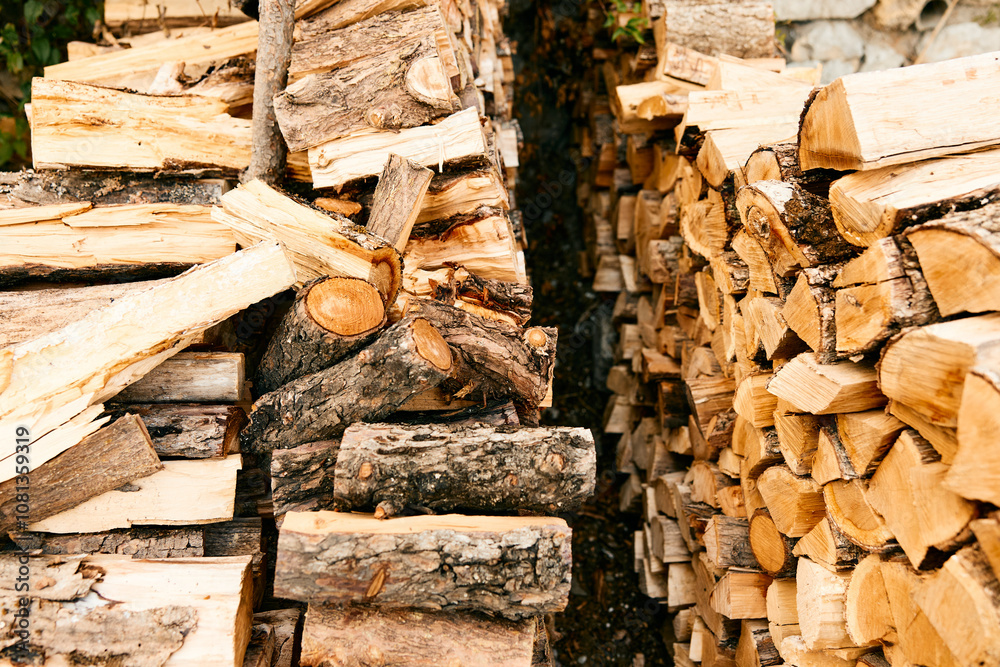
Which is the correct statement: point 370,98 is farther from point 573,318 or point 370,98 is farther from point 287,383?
point 573,318

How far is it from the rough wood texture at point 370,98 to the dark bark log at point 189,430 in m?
1.03

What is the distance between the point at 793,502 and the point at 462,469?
1.16 metres

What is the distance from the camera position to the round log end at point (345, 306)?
1827mm

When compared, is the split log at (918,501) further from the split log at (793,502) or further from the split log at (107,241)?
the split log at (107,241)

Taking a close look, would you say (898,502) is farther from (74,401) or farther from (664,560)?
(74,401)

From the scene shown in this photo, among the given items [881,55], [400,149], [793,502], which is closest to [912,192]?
[793,502]

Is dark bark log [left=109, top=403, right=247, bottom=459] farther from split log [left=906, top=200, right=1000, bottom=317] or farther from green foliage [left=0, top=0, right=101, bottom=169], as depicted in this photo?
green foliage [left=0, top=0, right=101, bottom=169]

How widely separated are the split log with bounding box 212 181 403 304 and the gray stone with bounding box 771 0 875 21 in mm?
3089

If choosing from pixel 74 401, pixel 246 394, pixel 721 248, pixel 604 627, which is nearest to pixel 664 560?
pixel 604 627

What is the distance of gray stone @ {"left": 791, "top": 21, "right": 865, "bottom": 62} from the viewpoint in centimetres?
365

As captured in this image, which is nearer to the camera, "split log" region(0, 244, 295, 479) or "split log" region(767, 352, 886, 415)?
"split log" region(767, 352, 886, 415)

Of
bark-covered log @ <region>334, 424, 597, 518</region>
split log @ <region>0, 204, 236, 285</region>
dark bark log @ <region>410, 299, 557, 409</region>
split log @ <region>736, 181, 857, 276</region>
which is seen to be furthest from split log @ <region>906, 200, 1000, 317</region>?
split log @ <region>0, 204, 236, 285</region>

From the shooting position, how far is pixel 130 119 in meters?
2.39

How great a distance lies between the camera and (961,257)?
1.33 m
